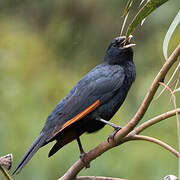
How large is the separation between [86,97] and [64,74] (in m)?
1.67

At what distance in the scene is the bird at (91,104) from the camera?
12.3ft

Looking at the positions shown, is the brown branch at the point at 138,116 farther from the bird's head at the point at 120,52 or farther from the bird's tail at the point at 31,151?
the bird's head at the point at 120,52

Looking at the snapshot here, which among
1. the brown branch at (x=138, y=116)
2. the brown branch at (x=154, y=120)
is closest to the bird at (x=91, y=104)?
the brown branch at (x=138, y=116)

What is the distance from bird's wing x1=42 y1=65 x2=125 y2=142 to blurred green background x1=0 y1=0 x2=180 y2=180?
0.30 m

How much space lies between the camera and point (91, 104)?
3.99 m

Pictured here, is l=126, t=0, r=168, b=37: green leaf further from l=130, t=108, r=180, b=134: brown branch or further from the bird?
the bird

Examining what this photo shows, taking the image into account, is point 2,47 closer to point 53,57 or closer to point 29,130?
point 53,57

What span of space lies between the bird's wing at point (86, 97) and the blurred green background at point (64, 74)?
30 centimetres

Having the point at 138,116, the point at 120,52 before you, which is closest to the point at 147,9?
the point at 138,116

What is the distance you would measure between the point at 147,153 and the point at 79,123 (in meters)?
0.63

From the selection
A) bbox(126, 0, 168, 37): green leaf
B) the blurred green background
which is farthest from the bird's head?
bbox(126, 0, 168, 37): green leaf

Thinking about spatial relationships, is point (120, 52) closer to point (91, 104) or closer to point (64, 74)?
point (91, 104)

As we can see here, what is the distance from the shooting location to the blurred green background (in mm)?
3930

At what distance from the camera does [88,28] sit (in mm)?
8047
